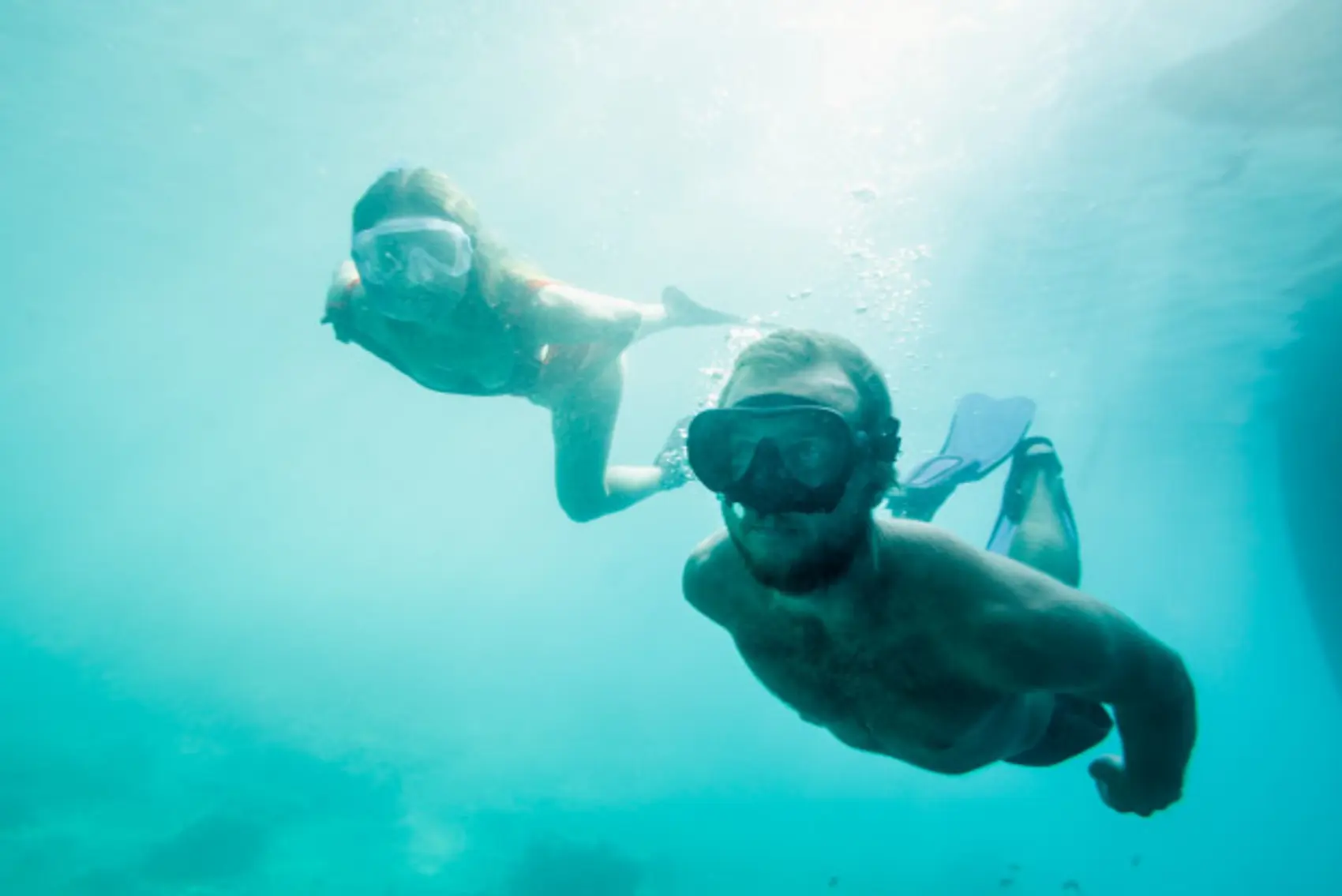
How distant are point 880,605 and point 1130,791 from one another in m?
1.68

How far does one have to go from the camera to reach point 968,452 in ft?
20.2

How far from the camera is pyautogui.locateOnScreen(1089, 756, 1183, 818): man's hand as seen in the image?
→ 2.88m

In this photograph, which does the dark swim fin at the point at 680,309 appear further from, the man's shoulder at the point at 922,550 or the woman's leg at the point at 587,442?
the man's shoulder at the point at 922,550

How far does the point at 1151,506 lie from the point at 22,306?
71.9 metres

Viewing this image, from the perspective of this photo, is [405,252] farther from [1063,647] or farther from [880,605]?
[1063,647]

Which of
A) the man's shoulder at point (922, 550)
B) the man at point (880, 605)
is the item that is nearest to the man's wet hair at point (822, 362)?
the man at point (880, 605)

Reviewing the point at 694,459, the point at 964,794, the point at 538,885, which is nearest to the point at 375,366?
the point at 538,885

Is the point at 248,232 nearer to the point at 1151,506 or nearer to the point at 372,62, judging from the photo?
the point at 372,62

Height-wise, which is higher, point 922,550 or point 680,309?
point 680,309

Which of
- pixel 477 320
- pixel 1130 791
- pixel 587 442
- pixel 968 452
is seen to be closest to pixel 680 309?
pixel 587 442

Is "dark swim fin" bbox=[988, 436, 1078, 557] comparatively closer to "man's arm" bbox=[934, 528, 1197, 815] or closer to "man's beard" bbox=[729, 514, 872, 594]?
"man's arm" bbox=[934, 528, 1197, 815]

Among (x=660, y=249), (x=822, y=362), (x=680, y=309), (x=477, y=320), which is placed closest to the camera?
(x=822, y=362)

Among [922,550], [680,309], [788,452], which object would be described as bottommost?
[922,550]

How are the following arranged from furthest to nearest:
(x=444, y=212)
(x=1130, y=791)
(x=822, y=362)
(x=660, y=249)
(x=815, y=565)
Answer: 1. (x=660, y=249)
2. (x=444, y=212)
3. (x=1130, y=791)
4. (x=822, y=362)
5. (x=815, y=565)
